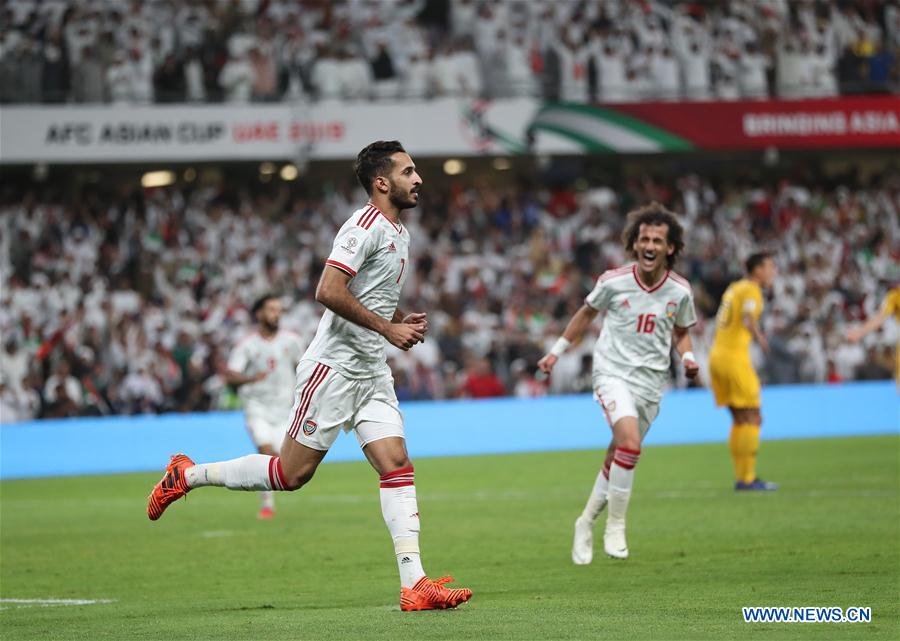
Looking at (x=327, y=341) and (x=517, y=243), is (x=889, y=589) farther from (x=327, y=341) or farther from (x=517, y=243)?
(x=517, y=243)

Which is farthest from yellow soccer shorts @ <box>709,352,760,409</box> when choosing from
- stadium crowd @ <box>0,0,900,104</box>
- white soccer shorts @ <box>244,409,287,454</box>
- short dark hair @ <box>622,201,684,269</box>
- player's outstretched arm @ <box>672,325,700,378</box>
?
stadium crowd @ <box>0,0,900,104</box>

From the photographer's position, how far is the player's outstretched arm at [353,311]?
793 centimetres

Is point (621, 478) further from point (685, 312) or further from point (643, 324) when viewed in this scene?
point (685, 312)

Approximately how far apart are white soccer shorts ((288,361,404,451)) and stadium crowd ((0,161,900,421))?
1729 centimetres

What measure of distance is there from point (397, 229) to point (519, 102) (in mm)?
25420

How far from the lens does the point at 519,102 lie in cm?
3347

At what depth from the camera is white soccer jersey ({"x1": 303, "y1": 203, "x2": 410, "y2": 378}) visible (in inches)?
328

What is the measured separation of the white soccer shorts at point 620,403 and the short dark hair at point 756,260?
5.56m

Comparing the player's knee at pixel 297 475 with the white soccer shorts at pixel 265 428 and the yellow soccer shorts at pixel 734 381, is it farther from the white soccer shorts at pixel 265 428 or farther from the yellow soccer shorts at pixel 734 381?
the yellow soccer shorts at pixel 734 381

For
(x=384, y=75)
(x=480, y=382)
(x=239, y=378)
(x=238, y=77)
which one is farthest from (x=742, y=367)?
(x=238, y=77)

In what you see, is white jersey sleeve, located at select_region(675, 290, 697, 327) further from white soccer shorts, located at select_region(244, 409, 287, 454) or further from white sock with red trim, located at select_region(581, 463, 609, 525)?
white soccer shorts, located at select_region(244, 409, 287, 454)

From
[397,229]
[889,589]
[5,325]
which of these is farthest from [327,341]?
[5,325]

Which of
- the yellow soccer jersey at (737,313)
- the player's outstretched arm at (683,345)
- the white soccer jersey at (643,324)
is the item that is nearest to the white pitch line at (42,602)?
the white soccer jersey at (643,324)

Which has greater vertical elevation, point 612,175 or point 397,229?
point 612,175
